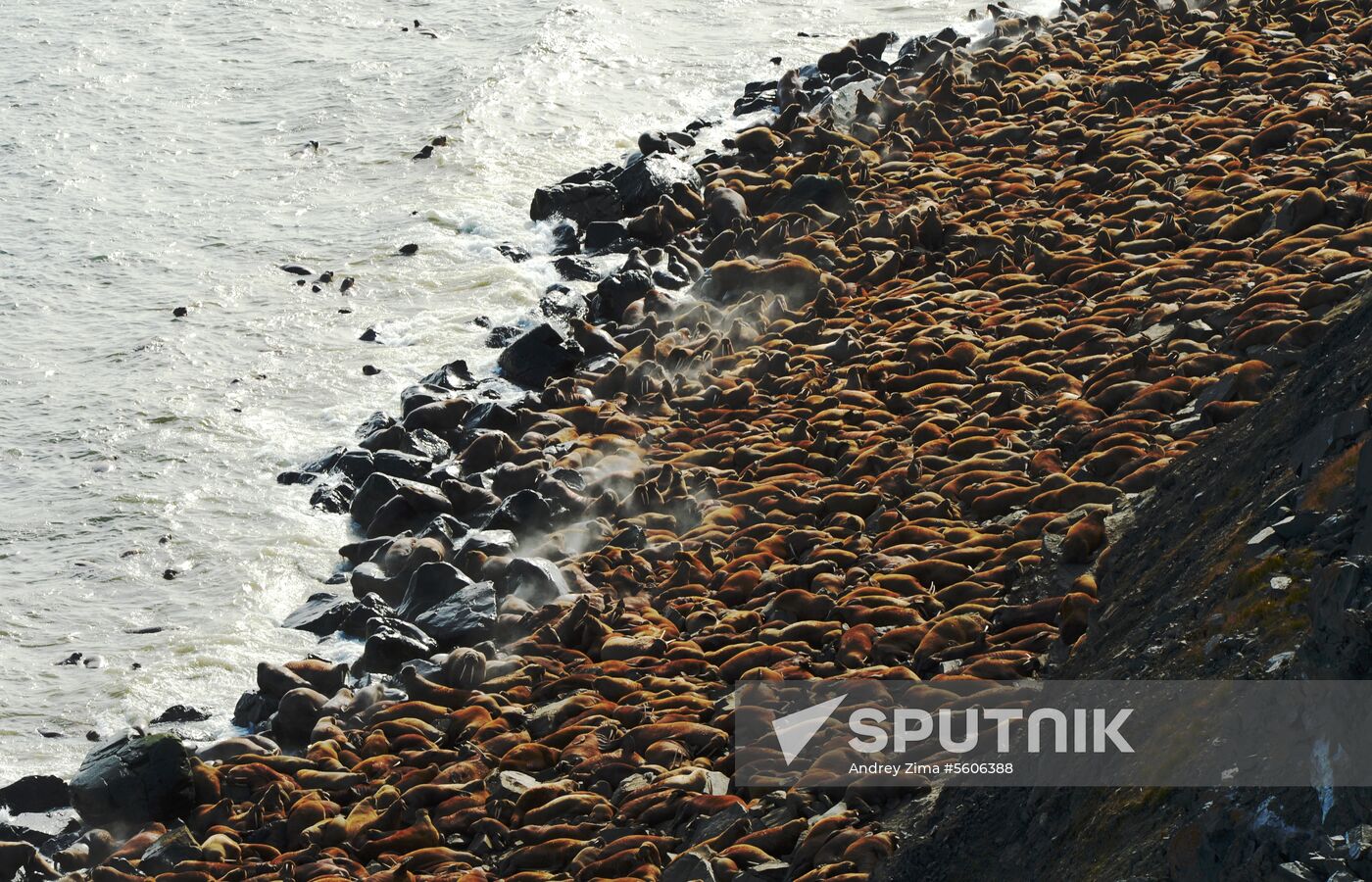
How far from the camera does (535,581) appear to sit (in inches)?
467

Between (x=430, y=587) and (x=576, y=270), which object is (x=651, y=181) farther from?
(x=430, y=587)

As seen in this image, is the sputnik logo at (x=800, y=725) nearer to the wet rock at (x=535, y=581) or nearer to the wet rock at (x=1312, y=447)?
the wet rock at (x=1312, y=447)

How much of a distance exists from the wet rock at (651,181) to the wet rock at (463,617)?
9258mm

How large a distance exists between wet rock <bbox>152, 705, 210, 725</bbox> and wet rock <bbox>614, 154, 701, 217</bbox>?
10397mm

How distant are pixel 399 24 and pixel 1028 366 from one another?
19.9m

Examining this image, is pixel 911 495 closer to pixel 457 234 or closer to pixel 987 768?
pixel 987 768

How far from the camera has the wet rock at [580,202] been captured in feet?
68.0

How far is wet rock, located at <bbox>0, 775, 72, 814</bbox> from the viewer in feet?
36.5

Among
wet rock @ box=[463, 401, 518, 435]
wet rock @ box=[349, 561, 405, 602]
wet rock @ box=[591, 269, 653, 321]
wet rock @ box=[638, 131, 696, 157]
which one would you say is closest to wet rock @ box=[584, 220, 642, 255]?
wet rock @ box=[591, 269, 653, 321]

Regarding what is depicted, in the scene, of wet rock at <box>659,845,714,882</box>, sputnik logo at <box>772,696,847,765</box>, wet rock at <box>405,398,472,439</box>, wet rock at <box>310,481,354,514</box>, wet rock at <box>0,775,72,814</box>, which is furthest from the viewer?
wet rock at <box>405,398,472,439</box>

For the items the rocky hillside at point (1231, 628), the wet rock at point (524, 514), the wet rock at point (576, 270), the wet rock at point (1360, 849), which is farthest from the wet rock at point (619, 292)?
the wet rock at point (1360, 849)

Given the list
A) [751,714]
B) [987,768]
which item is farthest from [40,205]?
[987,768]

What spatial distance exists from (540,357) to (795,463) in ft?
17.0

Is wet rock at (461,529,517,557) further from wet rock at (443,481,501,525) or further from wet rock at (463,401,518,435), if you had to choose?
wet rock at (463,401,518,435)
